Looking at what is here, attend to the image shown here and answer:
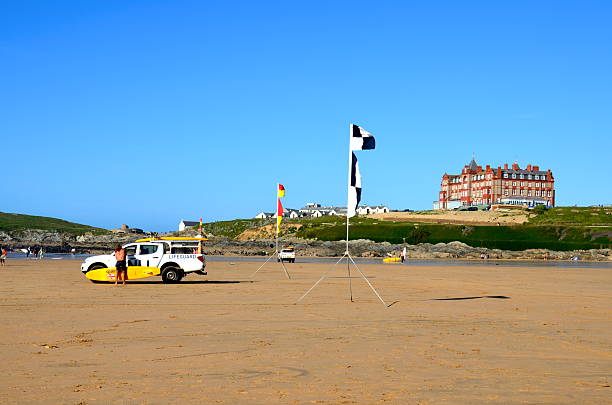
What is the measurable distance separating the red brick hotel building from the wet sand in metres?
164

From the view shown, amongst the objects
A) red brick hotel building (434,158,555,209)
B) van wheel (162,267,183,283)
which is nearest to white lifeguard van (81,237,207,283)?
van wheel (162,267,183,283)

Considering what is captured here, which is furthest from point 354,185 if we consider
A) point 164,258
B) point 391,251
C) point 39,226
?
point 39,226

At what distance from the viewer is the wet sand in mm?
9336

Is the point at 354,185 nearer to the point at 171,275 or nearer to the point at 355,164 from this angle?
the point at 355,164

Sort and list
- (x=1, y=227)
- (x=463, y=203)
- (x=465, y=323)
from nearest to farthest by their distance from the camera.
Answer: (x=465, y=323)
(x=1, y=227)
(x=463, y=203)

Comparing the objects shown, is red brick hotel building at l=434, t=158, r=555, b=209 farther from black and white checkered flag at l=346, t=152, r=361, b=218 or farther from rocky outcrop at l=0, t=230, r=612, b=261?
black and white checkered flag at l=346, t=152, r=361, b=218

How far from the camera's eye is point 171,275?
31391 mm

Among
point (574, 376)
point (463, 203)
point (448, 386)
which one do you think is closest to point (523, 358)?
point (574, 376)

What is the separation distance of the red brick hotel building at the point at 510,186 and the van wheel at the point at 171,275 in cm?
15966

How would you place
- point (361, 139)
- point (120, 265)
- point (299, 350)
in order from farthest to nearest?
point (120, 265), point (361, 139), point (299, 350)

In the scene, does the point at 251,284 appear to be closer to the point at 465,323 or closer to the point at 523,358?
the point at 465,323

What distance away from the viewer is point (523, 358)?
482 inches

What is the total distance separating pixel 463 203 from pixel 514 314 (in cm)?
18124

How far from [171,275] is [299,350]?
1950 centimetres
